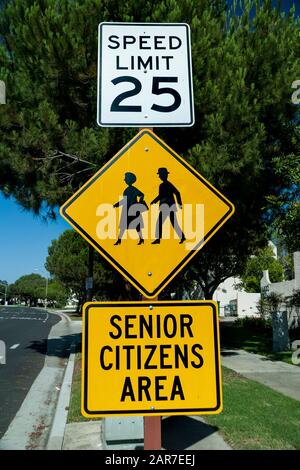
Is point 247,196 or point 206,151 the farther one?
point 247,196

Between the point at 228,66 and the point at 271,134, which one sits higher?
the point at 228,66

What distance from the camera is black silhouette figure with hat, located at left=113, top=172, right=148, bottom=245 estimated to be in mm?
2699

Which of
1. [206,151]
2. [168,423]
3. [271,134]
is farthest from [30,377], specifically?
[271,134]

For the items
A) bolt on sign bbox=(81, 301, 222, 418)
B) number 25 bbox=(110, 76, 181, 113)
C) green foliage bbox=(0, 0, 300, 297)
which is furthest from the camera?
green foliage bbox=(0, 0, 300, 297)

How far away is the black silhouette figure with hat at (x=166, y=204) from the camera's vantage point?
8.95 ft

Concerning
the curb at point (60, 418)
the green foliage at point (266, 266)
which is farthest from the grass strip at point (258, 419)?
the green foliage at point (266, 266)

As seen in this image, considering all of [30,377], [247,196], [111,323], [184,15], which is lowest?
[30,377]

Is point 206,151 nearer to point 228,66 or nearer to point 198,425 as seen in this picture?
point 228,66

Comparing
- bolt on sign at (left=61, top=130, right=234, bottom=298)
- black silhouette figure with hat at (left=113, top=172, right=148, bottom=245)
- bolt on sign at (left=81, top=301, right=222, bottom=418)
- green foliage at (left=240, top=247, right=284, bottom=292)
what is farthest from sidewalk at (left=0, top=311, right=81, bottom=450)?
green foliage at (left=240, top=247, right=284, bottom=292)

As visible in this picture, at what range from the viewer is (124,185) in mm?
2818

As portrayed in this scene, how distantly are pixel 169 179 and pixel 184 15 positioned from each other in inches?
351

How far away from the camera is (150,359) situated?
8.11 ft

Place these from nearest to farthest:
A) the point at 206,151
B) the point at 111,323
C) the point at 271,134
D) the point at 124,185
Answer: the point at 111,323
the point at 124,185
the point at 206,151
the point at 271,134

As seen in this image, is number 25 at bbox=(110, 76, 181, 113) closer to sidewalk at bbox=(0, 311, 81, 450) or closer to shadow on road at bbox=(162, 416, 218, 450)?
shadow on road at bbox=(162, 416, 218, 450)
